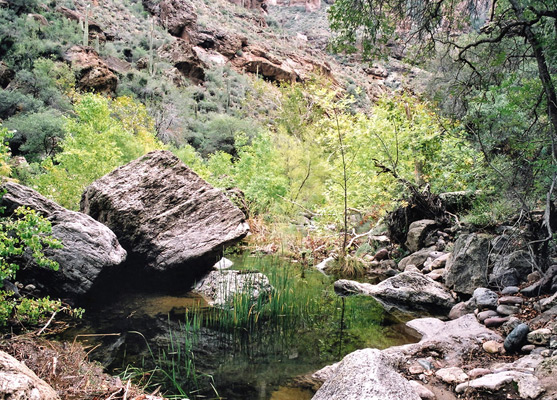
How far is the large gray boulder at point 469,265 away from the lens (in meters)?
5.81

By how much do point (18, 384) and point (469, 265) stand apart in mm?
6070

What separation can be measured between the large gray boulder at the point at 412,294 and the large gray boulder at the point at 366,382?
305 cm

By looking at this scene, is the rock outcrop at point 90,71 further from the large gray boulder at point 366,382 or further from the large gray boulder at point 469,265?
the large gray boulder at point 366,382

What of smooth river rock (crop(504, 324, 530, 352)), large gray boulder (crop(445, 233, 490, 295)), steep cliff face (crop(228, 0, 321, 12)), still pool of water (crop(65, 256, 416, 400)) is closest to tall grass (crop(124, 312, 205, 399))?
still pool of water (crop(65, 256, 416, 400))

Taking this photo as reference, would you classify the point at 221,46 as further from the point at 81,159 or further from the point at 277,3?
the point at 277,3

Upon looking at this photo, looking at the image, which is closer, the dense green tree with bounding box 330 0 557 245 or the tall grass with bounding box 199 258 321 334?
the dense green tree with bounding box 330 0 557 245

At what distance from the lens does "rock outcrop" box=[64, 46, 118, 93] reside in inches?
877

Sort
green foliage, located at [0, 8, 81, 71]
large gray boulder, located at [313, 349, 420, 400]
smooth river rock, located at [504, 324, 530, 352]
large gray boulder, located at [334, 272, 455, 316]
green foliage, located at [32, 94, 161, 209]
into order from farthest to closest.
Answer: green foliage, located at [0, 8, 81, 71], green foliage, located at [32, 94, 161, 209], large gray boulder, located at [334, 272, 455, 316], smooth river rock, located at [504, 324, 530, 352], large gray boulder, located at [313, 349, 420, 400]

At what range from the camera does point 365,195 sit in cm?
952

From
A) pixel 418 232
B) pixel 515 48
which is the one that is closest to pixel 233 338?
pixel 515 48

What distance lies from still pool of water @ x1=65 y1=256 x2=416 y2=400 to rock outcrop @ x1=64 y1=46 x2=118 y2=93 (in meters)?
20.3

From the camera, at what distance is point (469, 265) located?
19.7 ft

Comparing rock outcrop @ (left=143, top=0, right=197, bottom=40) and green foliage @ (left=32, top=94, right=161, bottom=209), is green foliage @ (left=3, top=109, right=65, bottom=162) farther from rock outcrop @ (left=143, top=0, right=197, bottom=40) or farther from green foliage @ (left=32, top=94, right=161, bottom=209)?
rock outcrop @ (left=143, top=0, right=197, bottom=40)

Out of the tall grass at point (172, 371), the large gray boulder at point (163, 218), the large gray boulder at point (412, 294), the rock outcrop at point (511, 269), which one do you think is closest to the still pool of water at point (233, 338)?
the tall grass at point (172, 371)
